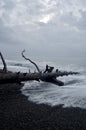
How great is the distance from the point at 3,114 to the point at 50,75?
1008cm

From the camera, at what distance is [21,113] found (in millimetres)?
9016

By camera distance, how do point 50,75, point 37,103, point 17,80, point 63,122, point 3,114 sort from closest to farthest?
point 63,122, point 3,114, point 37,103, point 17,80, point 50,75

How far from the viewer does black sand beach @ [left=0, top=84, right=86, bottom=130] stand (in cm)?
766

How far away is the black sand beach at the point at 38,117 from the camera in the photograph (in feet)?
25.1

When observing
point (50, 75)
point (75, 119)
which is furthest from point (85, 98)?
point (50, 75)

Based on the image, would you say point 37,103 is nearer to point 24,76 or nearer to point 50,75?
point 24,76

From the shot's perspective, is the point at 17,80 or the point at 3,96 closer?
the point at 3,96

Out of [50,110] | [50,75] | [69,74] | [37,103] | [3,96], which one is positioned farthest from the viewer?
[69,74]

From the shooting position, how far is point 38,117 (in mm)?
8625

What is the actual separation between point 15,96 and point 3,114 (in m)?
3.82

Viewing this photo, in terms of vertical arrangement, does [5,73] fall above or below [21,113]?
above

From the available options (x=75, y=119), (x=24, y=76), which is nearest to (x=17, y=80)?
(x=24, y=76)

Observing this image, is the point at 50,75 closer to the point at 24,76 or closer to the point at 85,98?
the point at 24,76

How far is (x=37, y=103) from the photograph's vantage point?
11.0 metres
